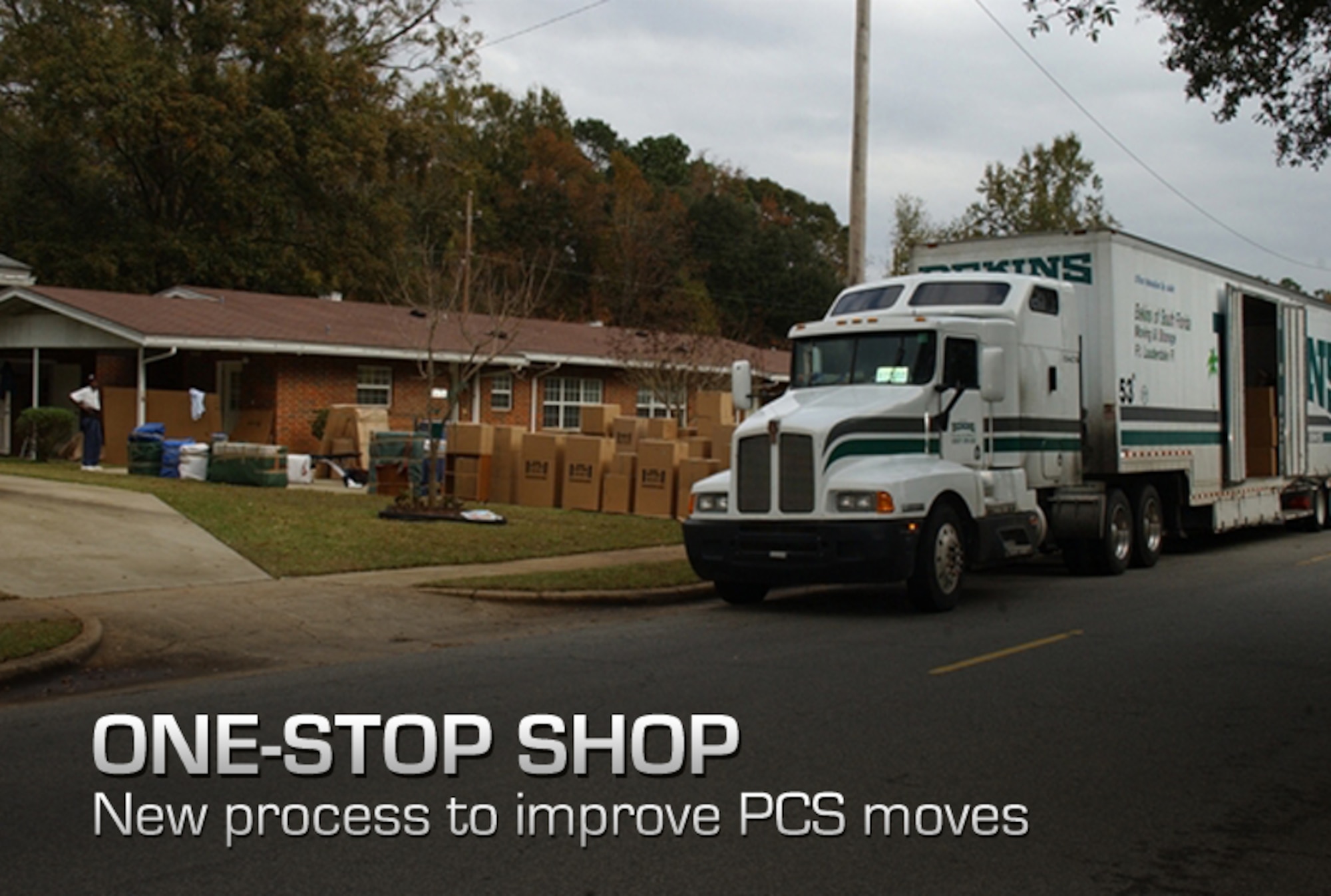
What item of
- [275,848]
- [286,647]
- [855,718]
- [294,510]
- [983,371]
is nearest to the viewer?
[275,848]

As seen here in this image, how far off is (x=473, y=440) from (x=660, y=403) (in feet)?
44.3

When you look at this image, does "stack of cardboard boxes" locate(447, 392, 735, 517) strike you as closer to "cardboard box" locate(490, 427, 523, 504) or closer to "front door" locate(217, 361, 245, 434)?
"cardboard box" locate(490, 427, 523, 504)

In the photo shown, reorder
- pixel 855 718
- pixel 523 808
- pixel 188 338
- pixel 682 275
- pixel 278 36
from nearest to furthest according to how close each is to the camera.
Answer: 1. pixel 523 808
2. pixel 855 718
3. pixel 188 338
4. pixel 278 36
5. pixel 682 275

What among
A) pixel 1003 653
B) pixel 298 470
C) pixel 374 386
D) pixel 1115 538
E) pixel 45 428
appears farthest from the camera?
pixel 374 386

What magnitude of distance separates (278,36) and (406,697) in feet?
130

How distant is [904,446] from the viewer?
43.1 ft

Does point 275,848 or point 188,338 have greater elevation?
point 188,338

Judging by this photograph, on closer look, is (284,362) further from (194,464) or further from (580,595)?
(580,595)

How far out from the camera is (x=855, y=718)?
8055mm

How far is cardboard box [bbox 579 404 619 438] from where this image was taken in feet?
78.3

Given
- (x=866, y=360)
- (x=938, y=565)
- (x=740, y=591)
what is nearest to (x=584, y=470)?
(x=740, y=591)

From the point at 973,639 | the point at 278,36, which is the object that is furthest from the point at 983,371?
the point at 278,36

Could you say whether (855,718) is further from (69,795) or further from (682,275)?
(682,275)

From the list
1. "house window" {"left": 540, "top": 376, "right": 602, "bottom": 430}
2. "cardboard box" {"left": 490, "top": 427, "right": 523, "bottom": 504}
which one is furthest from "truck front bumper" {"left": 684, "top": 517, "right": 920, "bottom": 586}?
"house window" {"left": 540, "top": 376, "right": 602, "bottom": 430}
